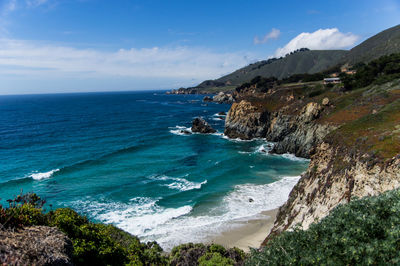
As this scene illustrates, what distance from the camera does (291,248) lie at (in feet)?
30.2

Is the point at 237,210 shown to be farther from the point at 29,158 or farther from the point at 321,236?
the point at 29,158

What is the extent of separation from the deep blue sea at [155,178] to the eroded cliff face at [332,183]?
6784 millimetres

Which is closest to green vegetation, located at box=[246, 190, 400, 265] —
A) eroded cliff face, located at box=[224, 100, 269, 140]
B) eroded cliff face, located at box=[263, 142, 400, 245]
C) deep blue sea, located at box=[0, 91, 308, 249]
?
eroded cliff face, located at box=[263, 142, 400, 245]

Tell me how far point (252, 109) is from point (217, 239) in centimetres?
5141

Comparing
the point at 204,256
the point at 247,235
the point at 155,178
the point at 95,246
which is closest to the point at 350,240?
the point at 204,256

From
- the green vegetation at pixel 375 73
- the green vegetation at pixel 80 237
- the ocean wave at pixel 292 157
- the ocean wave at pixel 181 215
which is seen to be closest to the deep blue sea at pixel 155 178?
the ocean wave at pixel 181 215

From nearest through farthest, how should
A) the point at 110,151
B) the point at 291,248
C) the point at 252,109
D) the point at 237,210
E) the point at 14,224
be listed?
the point at 291,248 < the point at 14,224 < the point at 237,210 < the point at 110,151 < the point at 252,109

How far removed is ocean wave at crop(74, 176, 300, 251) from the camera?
1017 inches

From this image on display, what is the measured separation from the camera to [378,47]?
4995 inches

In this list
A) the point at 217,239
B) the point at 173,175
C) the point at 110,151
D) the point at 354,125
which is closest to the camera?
the point at 217,239

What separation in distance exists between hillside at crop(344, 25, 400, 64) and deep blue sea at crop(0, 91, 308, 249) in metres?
96.5

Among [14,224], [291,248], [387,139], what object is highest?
[387,139]

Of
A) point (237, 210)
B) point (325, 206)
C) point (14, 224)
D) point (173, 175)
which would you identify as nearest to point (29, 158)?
point (173, 175)

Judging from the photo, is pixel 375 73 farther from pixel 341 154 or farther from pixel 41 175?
pixel 41 175
